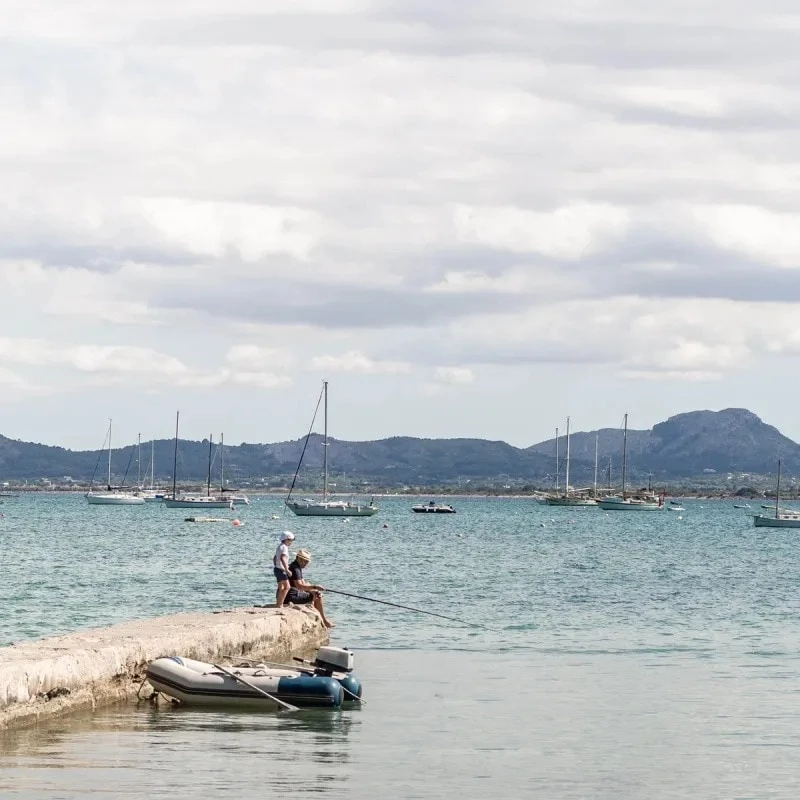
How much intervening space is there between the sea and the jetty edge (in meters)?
0.31

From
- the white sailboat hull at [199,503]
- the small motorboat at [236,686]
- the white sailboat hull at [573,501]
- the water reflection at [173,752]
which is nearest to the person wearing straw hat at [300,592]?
the small motorboat at [236,686]

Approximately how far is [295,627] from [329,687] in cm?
639

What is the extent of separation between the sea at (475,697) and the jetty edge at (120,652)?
0.31m

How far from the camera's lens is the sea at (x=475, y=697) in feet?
47.6

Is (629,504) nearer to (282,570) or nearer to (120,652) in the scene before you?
(282,570)

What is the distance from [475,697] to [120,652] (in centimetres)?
477

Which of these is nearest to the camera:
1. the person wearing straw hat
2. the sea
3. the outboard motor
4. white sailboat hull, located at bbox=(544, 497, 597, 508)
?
the sea

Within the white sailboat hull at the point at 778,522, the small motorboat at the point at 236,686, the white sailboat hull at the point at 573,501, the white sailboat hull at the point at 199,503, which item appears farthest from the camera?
the white sailboat hull at the point at 573,501

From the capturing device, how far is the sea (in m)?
14.5

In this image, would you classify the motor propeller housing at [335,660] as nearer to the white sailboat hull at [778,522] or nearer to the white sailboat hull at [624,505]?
the white sailboat hull at [778,522]

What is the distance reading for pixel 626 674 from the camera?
934 inches

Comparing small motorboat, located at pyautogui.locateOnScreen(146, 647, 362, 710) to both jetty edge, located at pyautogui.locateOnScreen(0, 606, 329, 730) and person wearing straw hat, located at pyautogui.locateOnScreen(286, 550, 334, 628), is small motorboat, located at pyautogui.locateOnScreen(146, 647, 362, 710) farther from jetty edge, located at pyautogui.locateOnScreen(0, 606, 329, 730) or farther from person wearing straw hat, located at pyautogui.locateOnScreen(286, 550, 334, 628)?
person wearing straw hat, located at pyautogui.locateOnScreen(286, 550, 334, 628)

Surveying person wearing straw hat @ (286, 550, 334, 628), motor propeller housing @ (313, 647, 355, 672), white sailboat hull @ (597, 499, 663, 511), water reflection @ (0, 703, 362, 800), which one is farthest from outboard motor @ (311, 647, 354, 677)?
white sailboat hull @ (597, 499, 663, 511)

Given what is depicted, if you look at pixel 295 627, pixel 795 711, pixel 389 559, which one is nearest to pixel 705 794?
pixel 795 711
